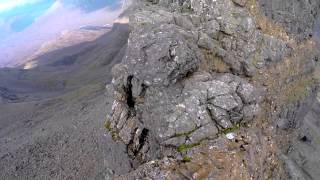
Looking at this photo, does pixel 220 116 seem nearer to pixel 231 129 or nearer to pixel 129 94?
pixel 231 129

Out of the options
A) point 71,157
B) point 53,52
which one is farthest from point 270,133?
point 53,52

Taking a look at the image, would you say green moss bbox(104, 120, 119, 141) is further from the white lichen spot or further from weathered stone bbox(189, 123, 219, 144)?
the white lichen spot

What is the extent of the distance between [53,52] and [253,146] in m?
159

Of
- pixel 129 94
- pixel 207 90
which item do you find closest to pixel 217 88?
pixel 207 90

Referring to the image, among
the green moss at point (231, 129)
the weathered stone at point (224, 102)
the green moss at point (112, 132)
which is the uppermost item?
the weathered stone at point (224, 102)

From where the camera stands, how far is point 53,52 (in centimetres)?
17438

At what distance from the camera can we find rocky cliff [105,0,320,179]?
73.9ft

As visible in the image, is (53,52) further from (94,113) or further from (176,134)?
(176,134)

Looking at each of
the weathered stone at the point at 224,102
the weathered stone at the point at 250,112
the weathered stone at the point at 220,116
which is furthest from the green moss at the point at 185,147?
the weathered stone at the point at 250,112

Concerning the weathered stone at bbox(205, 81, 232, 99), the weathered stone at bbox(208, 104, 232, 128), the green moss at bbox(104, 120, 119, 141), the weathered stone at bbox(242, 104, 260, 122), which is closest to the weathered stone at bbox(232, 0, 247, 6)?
the weathered stone at bbox(205, 81, 232, 99)

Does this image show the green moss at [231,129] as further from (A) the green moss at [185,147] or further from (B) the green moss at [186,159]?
(B) the green moss at [186,159]

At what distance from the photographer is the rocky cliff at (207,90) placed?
22516 millimetres

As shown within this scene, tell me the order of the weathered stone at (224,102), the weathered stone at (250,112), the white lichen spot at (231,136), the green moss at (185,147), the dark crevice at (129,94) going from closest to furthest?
the green moss at (185,147) < the white lichen spot at (231,136) < the weathered stone at (224,102) < the weathered stone at (250,112) < the dark crevice at (129,94)

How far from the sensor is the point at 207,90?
23156 mm
